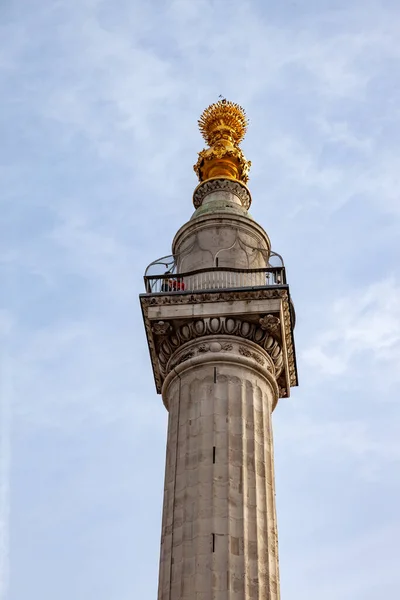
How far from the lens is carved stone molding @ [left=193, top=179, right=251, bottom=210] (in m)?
33.2

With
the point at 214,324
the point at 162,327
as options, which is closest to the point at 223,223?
the point at 214,324

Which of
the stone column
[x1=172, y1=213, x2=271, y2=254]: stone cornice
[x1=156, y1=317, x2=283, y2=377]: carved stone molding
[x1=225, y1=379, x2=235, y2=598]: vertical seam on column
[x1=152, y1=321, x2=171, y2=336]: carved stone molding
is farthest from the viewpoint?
[x1=172, y1=213, x2=271, y2=254]: stone cornice

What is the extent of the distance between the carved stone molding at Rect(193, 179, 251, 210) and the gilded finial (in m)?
0.45

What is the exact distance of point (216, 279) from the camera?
28.2 meters

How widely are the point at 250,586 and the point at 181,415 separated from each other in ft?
17.6

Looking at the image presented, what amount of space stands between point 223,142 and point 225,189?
289cm

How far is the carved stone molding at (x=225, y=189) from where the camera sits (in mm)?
33188

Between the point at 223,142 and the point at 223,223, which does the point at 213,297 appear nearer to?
the point at 223,223

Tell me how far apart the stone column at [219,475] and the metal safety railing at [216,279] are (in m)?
2.14

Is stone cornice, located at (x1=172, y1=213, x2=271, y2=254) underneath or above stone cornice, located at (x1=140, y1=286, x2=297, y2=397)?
above

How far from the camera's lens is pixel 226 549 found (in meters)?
22.1

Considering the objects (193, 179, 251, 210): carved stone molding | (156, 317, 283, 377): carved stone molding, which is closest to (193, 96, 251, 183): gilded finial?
(193, 179, 251, 210): carved stone molding

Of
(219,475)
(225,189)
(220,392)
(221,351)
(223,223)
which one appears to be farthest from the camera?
(225,189)

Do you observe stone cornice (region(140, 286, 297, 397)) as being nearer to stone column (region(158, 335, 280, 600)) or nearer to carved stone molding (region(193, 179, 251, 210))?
stone column (region(158, 335, 280, 600))
